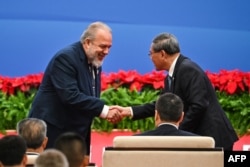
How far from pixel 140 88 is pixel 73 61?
4.02 ft

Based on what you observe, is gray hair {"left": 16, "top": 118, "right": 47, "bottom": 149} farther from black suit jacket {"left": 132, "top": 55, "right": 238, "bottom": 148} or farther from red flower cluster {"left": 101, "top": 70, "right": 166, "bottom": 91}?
red flower cluster {"left": 101, "top": 70, "right": 166, "bottom": 91}

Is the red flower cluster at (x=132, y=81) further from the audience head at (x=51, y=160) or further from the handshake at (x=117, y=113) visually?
the audience head at (x=51, y=160)

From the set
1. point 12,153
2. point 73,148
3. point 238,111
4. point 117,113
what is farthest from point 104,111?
point 12,153

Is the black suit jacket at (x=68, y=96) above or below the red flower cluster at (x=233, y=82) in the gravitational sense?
below

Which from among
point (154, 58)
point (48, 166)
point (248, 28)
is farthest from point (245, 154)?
point (248, 28)

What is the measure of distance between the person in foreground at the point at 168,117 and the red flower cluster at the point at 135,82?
1659mm

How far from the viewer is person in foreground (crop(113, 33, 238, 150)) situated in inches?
204

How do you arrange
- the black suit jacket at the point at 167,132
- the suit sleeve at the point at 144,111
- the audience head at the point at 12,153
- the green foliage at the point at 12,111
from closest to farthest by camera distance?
1. the audience head at the point at 12,153
2. the black suit jacket at the point at 167,132
3. the suit sleeve at the point at 144,111
4. the green foliage at the point at 12,111

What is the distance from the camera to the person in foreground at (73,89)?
5242 mm

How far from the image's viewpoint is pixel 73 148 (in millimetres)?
3701

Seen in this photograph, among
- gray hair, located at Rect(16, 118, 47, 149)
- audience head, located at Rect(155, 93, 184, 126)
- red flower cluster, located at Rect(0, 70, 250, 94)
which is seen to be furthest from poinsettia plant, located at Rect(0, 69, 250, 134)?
gray hair, located at Rect(16, 118, 47, 149)

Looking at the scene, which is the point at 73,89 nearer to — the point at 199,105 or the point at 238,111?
the point at 199,105

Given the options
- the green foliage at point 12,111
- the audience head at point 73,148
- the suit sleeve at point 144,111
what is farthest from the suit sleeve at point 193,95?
the audience head at point 73,148

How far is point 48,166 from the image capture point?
10.5ft
